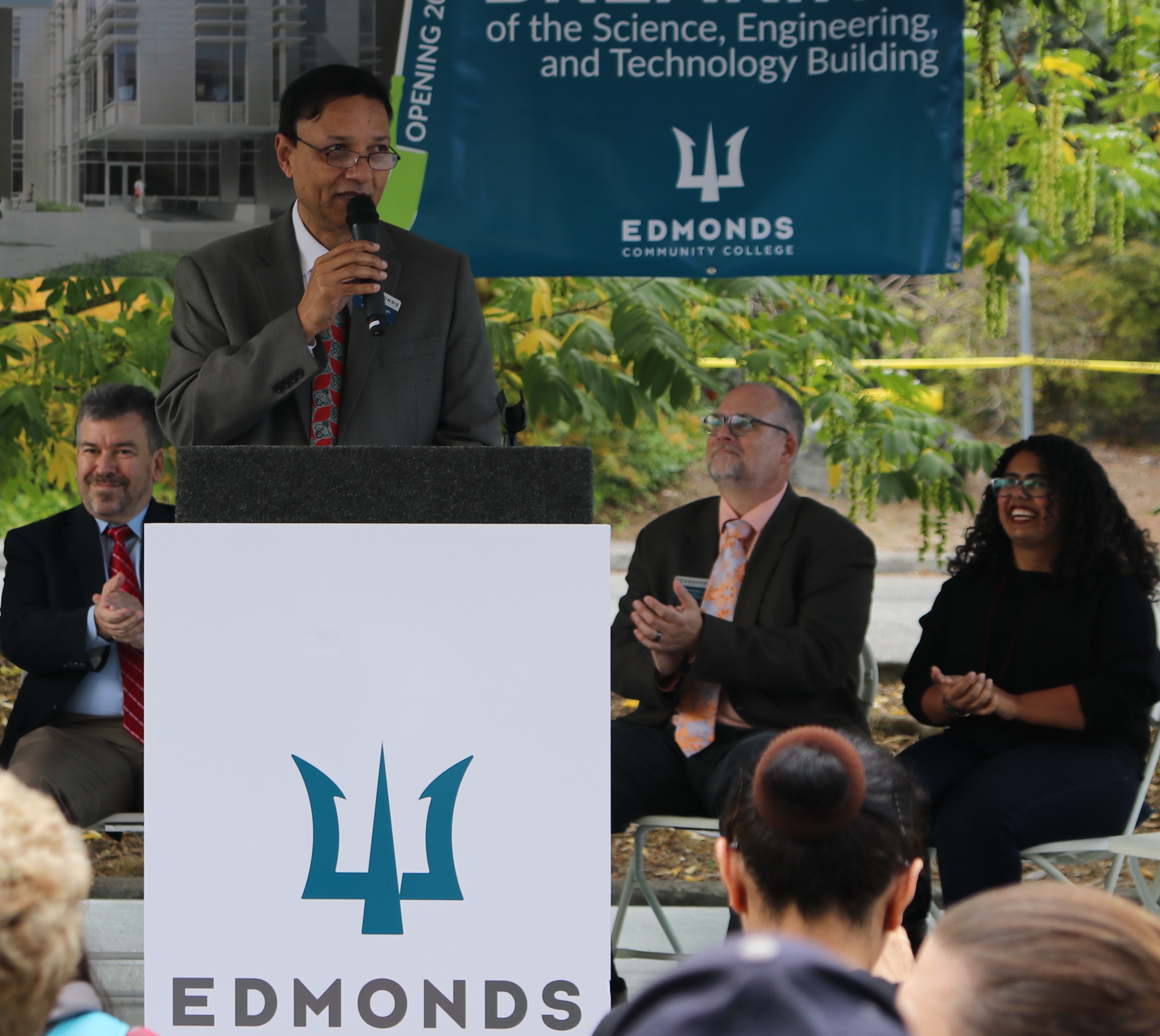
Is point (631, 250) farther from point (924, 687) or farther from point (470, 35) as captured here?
point (924, 687)

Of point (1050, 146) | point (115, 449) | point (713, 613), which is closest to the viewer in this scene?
point (115, 449)

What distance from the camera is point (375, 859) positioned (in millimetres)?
1878

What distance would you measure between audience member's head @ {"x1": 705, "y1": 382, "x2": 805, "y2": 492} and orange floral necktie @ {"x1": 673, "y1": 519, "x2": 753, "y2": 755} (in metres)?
0.14

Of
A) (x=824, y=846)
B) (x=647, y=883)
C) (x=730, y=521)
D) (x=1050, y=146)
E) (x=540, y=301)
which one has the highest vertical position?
(x=1050, y=146)

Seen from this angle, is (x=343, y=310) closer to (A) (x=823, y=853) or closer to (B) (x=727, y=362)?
(A) (x=823, y=853)

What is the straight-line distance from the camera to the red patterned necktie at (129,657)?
3426 mm

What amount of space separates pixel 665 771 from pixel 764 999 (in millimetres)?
3189

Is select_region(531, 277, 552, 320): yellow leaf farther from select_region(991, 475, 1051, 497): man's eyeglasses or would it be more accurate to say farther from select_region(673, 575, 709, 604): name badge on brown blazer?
select_region(991, 475, 1051, 497): man's eyeglasses

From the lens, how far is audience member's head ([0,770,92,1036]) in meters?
0.96

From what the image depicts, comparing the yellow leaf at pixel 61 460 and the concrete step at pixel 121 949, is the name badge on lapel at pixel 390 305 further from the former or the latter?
the yellow leaf at pixel 61 460

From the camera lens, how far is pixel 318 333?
7.91 feet

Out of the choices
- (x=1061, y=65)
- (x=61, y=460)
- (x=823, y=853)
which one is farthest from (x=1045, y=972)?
(x=1061, y=65)

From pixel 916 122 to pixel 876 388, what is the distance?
2181 mm

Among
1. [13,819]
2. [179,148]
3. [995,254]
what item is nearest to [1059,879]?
[13,819]
